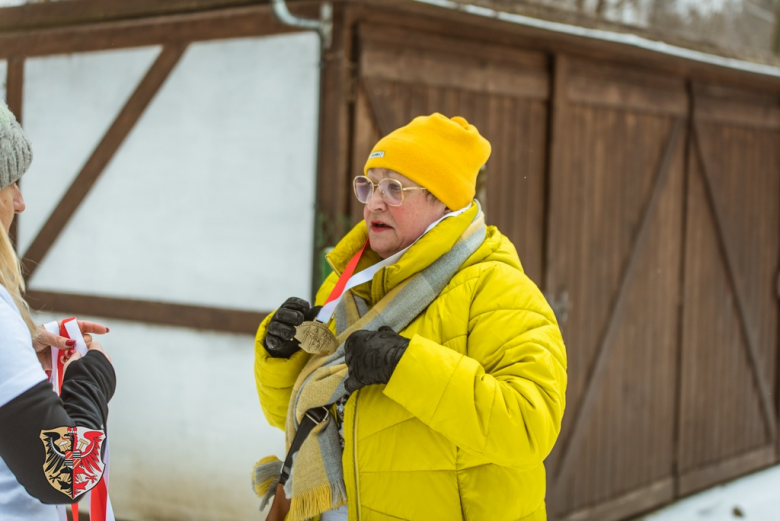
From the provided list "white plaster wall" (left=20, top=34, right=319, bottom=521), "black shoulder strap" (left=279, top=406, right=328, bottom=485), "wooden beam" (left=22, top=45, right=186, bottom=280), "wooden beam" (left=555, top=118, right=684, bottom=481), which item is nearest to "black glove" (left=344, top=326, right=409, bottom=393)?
"black shoulder strap" (left=279, top=406, right=328, bottom=485)

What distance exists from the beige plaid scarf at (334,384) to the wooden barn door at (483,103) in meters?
1.73

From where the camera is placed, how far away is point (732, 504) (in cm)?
563

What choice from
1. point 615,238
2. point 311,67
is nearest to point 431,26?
point 311,67

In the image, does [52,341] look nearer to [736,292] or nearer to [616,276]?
[616,276]

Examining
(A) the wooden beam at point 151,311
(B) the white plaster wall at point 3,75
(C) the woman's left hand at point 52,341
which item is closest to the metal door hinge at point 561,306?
(A) the wooden beam at point 151,311

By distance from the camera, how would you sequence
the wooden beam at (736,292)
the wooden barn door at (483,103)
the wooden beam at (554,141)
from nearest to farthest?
1. the wooden barn door at (483,103)
2. the wooden beam at (554,141)
3. the wooden beam at (736,292)

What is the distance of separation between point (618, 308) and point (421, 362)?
3699 millimetres

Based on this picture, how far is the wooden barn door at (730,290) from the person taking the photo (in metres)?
5.77

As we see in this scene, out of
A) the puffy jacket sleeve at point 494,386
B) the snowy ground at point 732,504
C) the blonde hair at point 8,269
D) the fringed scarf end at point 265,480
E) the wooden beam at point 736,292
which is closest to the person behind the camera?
the blonde hair at point 8,269

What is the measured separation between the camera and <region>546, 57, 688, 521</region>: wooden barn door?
4.91 m

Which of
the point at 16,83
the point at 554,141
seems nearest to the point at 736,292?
the point at 554,141

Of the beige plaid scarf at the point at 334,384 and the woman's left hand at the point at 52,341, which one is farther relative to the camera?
the beige plaid scarf at the point at 334,384

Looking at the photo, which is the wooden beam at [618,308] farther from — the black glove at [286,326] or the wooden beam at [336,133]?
the black glove at [286,326]

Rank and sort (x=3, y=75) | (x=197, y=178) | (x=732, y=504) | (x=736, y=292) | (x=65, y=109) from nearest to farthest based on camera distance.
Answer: (x=197, y=178) → (x=65, y=109) → (x=3, y=75) → (x=732, y=504) → (x=736, y=292)
